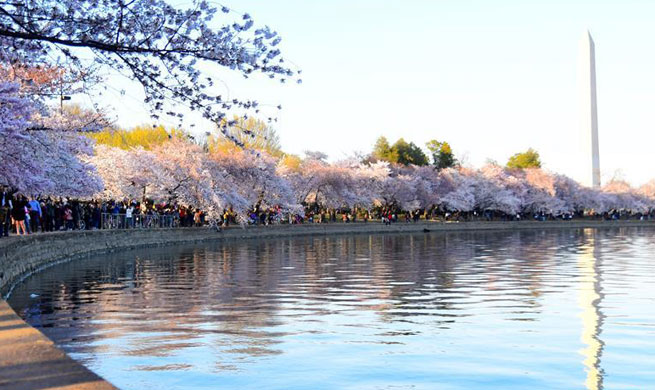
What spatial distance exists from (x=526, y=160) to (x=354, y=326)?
152818mm

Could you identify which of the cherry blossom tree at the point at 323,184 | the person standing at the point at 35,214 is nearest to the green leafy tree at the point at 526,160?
the cherry blossom tree at the point at 323,184

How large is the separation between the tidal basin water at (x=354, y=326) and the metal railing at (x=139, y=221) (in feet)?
61.9

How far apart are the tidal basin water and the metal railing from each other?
61.9ft

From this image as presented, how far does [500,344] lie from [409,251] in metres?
32.2

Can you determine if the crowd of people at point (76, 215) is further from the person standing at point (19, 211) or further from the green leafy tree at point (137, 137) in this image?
the green leafy tree at point (137, 137)

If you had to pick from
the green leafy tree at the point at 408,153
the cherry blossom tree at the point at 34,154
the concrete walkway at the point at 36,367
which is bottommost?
the concrete walkway at the point at 36,367

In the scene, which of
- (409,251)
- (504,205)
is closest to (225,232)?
(409,251)

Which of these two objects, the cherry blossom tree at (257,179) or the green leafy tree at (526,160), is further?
the green leafy tree at (526,160)

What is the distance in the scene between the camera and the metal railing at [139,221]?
51438mm

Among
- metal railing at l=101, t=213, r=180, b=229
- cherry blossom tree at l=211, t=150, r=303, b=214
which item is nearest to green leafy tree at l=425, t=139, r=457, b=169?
cherry blossom tree at l=211, t=150, r=303, b=214

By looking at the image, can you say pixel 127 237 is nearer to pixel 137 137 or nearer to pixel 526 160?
pixel 137 137

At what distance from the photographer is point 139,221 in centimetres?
5600

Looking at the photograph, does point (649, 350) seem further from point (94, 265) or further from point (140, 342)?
point (94, 265)

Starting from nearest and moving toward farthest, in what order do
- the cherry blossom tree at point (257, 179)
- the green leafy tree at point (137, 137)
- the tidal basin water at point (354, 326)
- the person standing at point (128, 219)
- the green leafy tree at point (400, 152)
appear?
the tidal basin water at point (354, 326) < the person standing at point (128, 219) < the cherry blossom tree at point (257, 179) < the green leafy tree at point (137, 137) < the green leafy tree at point (400, 152)
